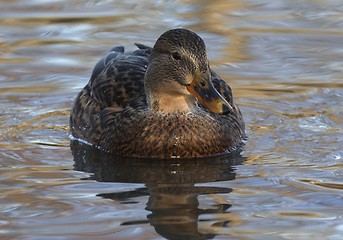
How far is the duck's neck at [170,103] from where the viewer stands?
30.8ft

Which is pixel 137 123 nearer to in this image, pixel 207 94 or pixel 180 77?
pixel 180 77

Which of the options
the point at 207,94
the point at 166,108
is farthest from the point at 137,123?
the point at 207,94

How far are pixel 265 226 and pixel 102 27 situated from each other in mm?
6849

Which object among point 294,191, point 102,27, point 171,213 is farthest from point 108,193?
point 102,27

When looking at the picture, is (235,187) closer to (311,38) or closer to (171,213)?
(171,213)

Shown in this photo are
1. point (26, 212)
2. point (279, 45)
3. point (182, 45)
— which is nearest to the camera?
point (26, 212)

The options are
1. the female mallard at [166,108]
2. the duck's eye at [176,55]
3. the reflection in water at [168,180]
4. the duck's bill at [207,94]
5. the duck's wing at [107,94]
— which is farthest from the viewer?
the duck's wing at [107,94]

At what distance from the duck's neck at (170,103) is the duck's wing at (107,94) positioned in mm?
369

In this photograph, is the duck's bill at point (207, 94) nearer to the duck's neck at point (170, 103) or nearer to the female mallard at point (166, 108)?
the female mallard at point (166, 108)

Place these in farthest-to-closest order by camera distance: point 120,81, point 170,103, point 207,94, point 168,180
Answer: point 120,81, point 170,103, point 207,94, point 168,180

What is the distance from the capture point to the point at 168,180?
8.60m

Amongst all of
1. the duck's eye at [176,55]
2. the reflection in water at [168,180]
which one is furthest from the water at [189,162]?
the duck's eye at [176,55]

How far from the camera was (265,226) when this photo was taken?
286 inches

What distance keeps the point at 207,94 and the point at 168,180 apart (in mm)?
769
